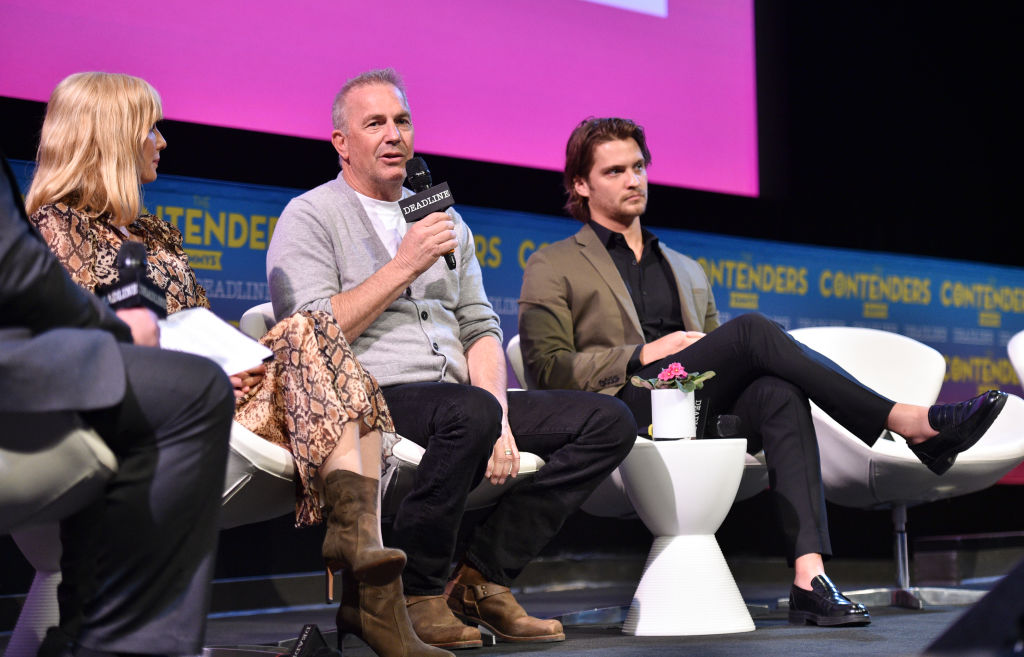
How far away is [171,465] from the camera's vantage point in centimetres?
143

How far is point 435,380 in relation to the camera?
2607 mm

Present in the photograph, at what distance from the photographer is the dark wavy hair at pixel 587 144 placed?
3.36m

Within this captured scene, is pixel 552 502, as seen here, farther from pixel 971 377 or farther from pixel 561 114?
pixel 971 377

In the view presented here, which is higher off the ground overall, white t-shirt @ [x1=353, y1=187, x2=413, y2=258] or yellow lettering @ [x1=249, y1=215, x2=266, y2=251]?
yellow lettering @ [x1=249, y1=215, x2=266, y2=251]

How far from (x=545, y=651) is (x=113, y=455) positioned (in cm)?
122

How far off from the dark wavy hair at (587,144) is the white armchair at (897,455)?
806 mm

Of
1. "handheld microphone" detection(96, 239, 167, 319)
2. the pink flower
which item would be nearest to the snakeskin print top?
"handheld microphone" detection(96, 239, 167, 319)

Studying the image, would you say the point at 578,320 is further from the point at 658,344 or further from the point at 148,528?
the point at 148,528

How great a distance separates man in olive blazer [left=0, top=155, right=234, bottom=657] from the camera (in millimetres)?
1332

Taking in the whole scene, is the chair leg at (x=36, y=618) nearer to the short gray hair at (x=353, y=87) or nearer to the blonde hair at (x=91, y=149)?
the blonde hair at (x=91, y=149)

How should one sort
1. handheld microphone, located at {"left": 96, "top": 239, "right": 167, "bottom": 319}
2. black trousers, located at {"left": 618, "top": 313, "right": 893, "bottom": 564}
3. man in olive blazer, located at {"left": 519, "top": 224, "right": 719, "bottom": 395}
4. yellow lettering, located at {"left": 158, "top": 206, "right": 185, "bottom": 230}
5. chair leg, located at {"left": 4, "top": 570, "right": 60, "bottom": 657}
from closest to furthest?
handheld microphone, located at {"left": 96, "top": 239, "right": 167, "bottom": 319} < chair leg, located at {"left": 4, "top": 570, "right": 60, "bottom": 657} < black trousers, located at {"left": 618, "top": 313, "right": 893, "bottom": 564} < man in olive blazer, located at {"left": 519, "top": 224, "right": 719, "bottom": 395} < yellow lettering, located at {"left": 158, "top": 206, "right": 185, "bottom": 230}

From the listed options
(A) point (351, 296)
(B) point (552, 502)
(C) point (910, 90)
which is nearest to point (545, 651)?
(B) point (552, 502)

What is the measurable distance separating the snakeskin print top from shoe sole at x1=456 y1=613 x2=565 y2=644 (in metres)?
0.94

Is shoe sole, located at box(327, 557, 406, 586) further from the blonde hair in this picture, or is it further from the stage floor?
the blonde hair
